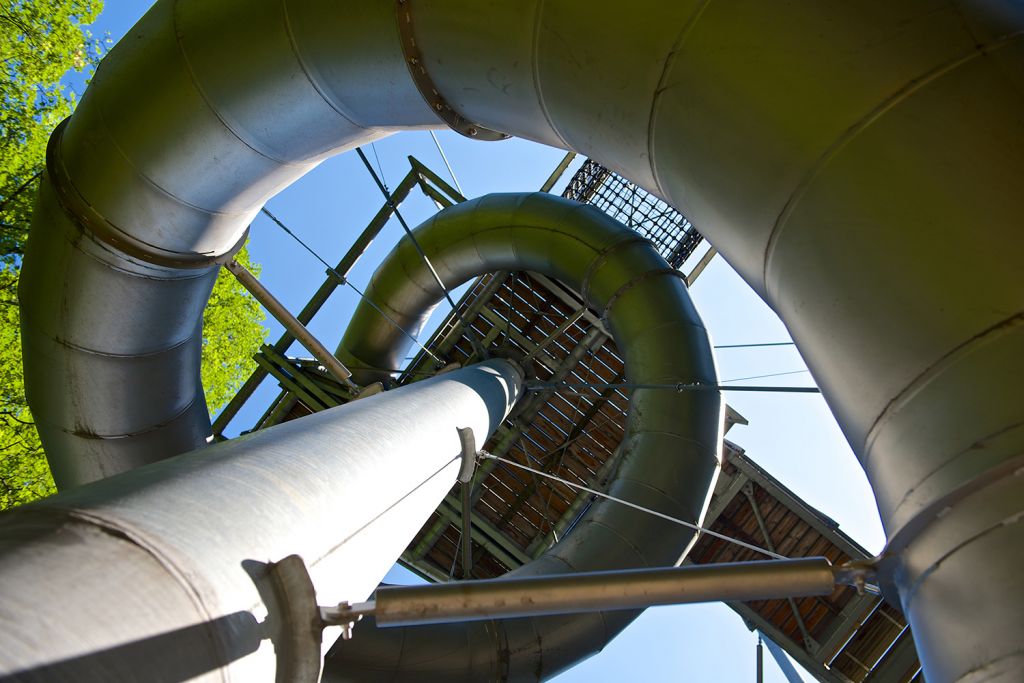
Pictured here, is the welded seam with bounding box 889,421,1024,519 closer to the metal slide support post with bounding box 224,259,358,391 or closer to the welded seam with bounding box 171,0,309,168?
the welded seam with bounding box 171,0,309,168

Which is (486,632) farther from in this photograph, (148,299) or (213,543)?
(213,543)

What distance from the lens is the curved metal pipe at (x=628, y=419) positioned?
6.24 meters

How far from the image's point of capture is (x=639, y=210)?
11.9 meters

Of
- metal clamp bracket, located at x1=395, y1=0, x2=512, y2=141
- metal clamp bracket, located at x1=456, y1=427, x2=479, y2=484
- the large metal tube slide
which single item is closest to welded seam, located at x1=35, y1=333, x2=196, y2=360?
the large metal tube slide

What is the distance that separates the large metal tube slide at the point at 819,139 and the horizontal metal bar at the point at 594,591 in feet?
0.93

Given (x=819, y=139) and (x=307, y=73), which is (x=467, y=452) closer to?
(x=307, y=73)

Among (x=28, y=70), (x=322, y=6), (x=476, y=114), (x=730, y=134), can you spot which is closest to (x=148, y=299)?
(x=322, y=6)

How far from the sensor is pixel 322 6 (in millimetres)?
3701

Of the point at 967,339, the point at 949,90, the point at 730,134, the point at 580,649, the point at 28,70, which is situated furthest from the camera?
the point at 28,70

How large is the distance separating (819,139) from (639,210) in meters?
10.0

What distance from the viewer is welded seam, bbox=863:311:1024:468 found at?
169 centimetres

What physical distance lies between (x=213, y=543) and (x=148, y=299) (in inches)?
152

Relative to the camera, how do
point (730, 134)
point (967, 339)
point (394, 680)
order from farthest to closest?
1. point (394, 680)
2. point (730, 134)
3. point (967, 339)

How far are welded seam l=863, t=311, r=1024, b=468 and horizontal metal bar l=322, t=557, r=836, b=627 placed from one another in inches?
16.5
